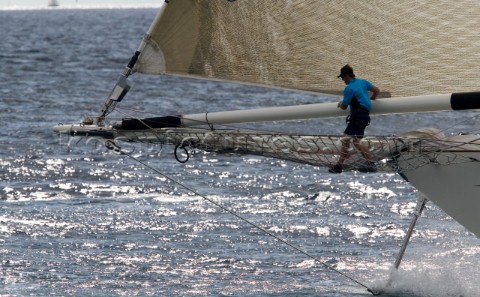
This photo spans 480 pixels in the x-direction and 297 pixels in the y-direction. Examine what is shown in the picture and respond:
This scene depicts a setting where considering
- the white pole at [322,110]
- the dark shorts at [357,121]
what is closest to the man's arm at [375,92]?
the white pole at [322,110]

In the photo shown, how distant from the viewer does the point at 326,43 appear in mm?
16719

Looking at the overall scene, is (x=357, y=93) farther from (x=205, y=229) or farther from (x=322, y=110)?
(x=205, y=229)

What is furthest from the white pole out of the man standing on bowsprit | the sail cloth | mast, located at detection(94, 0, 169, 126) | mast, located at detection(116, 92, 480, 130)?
mast, located at detection(94, 0, 169, 126)

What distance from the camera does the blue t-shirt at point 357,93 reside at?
52.5 ft

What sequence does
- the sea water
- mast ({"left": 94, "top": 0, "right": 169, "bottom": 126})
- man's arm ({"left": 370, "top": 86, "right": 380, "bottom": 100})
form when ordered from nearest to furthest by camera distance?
man's arm ({"left": 370, "top": 86, "right": 380, "bottom": 100}) → mast ({"left": 94, "top": 0, "right": 169, "bottom": 126}) → the sea water

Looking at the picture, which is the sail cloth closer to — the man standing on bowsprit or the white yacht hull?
the man standing on bowsprit

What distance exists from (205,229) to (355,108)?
298 inches

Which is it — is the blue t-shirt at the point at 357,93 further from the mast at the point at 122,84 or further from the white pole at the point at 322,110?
the mast at the point at 122,84

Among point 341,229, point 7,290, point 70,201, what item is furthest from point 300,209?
point 7,290

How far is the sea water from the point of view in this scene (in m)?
19.4

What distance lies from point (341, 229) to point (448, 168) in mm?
6618

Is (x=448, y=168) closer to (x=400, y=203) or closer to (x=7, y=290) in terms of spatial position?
(x=7, y=290)

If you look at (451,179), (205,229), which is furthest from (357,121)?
(205,229)

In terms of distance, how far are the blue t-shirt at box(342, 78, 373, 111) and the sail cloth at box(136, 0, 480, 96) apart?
0.64m
